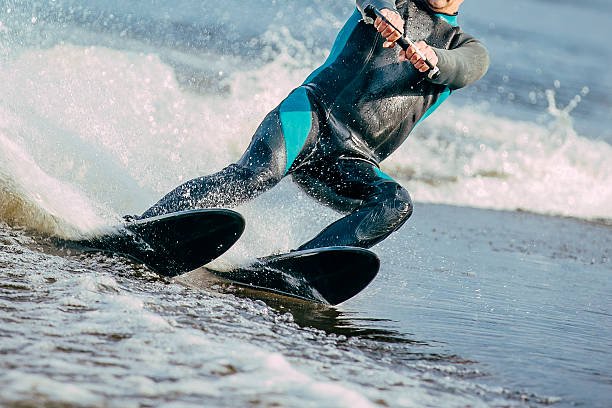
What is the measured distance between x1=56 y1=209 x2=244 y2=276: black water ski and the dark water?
0.10 meters

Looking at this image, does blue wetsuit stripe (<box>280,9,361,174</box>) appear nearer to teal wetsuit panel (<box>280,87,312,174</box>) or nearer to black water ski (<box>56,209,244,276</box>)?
teal wetsuit panel (<box>280,87,312,174</box>)

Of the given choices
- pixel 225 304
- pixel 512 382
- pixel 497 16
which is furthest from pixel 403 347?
pixel 497 16

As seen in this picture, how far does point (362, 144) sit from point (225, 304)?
4.34ft

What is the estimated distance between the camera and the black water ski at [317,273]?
13.1 feet

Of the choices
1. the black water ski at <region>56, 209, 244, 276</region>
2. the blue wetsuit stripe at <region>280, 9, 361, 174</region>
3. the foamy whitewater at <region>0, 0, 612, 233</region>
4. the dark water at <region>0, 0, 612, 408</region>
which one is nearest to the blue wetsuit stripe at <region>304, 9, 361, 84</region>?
the blue wetsuit stripe at <region>280, 9, 361, 174</region>

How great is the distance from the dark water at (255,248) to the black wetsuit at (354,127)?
485 mm

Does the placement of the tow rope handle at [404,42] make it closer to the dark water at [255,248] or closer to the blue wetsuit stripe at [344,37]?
the blue wetsuit stripe at [344,37]

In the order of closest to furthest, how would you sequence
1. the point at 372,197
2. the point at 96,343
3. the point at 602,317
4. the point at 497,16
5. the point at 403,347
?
the point at 96,343 → the point at 403,347 → the point at 372,197 → the point at 602,317 → the point at 497,16

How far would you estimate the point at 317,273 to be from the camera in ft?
13.4

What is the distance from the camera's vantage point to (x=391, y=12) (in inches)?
157

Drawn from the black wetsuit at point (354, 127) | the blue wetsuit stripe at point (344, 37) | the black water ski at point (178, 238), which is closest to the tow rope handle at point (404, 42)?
the black wetsuit at point (354, 127)

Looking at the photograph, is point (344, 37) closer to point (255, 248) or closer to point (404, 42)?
point (404, 42)

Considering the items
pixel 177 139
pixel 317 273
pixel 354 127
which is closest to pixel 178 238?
pixel 317 273

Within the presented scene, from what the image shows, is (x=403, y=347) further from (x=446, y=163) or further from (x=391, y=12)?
(x=446, y=163)
